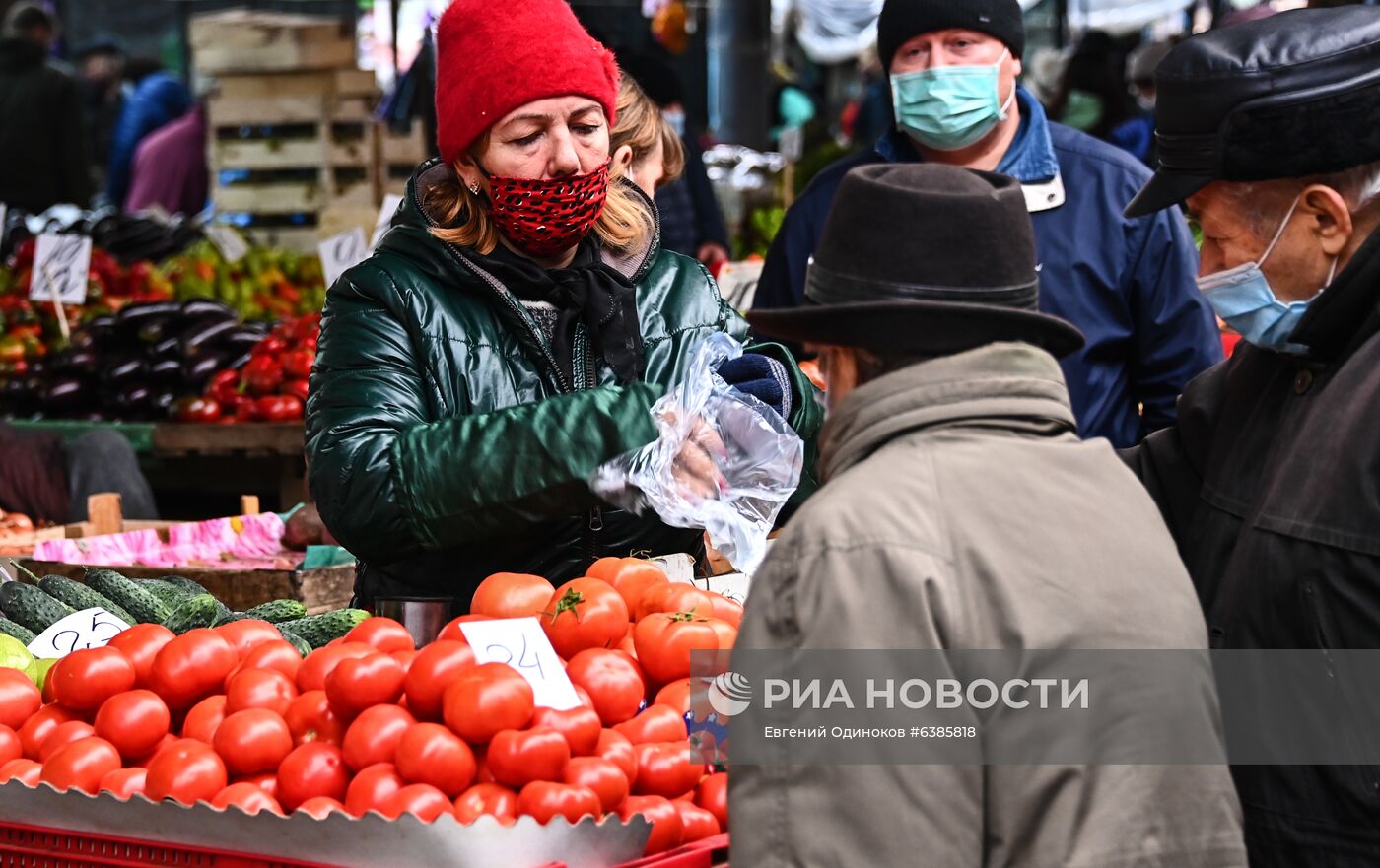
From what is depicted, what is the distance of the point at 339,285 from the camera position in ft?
9.70

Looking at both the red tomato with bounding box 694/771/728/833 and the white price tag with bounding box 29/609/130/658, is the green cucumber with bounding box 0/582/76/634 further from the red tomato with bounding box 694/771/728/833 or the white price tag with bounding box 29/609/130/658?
the red tomato with bounding box 694/771/728/833

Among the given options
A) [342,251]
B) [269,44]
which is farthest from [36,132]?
[342,251]

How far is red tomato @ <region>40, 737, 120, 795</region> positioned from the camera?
229 centimetres

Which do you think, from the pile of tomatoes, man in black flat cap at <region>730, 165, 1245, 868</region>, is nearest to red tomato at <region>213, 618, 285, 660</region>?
the pile of tomatoes

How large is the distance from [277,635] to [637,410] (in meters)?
0.71

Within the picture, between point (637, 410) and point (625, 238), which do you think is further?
point (625, 238)

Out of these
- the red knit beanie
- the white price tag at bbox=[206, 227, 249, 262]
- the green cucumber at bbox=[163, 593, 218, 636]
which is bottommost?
the white price tag at bbox=[206, 227, 249, 262]

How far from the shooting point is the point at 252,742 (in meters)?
2.23

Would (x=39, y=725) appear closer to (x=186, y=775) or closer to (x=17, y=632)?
(x=186, y=775)

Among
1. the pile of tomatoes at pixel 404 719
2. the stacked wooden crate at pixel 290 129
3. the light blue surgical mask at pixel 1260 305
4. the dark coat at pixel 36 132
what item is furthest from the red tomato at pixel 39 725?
the dark coat at pixel 36 132

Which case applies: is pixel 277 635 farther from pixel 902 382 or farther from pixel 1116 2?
pixel 1116 2

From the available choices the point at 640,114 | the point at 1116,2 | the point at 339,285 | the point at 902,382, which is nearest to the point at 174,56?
the point at 1116,2

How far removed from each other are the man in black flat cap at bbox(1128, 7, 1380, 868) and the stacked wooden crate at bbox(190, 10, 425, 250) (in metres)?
7.18

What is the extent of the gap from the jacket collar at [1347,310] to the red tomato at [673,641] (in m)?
0.94
